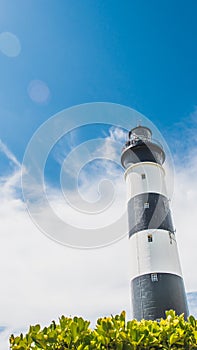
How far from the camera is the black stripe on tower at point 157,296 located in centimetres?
1119

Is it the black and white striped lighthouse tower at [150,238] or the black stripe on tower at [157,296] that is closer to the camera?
the black stripe on tower at [157,296]

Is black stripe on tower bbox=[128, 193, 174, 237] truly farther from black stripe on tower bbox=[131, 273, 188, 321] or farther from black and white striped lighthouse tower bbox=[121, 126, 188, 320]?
black stripe on tower bbox=[131, 273, 188, 321]

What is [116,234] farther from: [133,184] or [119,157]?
[119,157]

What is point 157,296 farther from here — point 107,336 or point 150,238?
point 107,336

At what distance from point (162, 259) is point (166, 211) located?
2.63 m

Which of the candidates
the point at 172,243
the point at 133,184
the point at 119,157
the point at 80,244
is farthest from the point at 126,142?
the point at 80,244

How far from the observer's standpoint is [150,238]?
12797 millimetres

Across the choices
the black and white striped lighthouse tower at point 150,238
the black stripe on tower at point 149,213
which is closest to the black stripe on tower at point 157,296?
the black and white striped lighthouse tower at point 150,238

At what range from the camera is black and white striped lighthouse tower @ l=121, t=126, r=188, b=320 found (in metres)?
11.4

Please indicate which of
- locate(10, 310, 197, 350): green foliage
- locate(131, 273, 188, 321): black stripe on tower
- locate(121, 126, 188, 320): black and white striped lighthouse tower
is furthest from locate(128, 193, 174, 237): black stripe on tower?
locate(10, 310, 197, 350): green foliage

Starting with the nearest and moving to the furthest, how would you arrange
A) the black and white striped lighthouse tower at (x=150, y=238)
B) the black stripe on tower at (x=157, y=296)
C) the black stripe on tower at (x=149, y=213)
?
the black stripe on tower at (x=157, y=296) → the black and white striped lighthouse tower at (x=150, y=238) → the black stripe on tower at (x=149, y=213)

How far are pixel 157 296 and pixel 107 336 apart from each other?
7.43m

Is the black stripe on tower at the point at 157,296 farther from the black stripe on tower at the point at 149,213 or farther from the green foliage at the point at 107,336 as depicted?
the green foliage at the point at 107,336

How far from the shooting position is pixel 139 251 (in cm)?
1272
